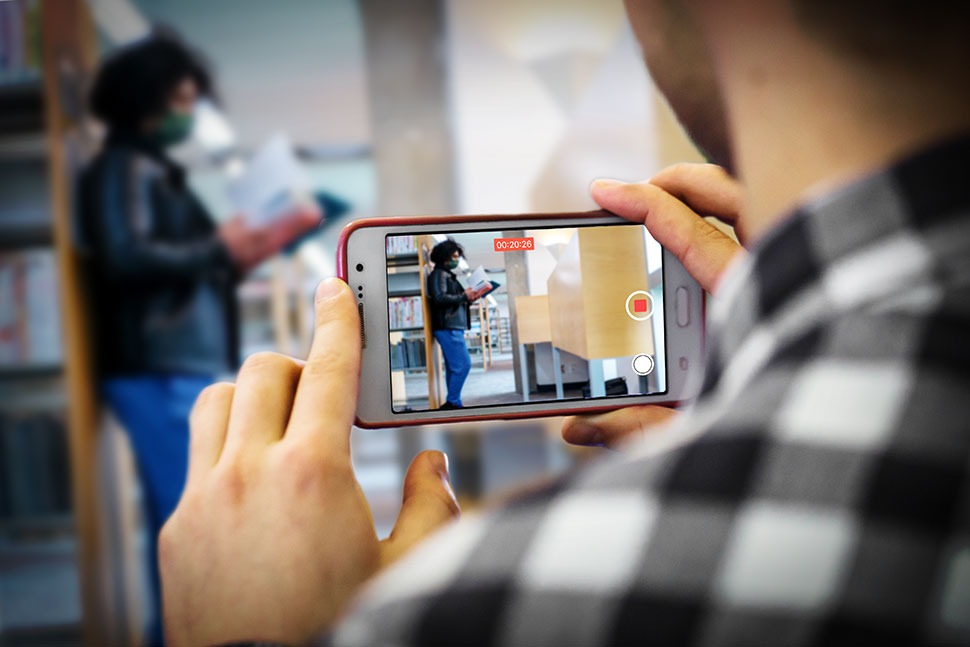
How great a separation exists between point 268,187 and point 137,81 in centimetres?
39

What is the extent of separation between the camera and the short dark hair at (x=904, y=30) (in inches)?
8.3

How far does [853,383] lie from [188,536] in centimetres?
33

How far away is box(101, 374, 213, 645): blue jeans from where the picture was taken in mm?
1531

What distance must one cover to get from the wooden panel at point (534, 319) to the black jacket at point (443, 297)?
6 cm

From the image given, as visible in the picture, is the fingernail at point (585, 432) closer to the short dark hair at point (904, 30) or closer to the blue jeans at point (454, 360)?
the blue jeans at point (454, 360)

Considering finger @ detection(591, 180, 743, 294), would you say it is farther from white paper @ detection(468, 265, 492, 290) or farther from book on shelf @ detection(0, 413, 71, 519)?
book on shelf @ detection(0, 413, 71, 519)

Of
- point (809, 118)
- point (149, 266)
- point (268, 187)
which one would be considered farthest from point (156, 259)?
point (809, 118)

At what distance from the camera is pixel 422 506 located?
0.41 m

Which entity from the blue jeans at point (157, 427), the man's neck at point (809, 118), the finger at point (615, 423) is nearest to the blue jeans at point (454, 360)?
the finger at point (615, 423)

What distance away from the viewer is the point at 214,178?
1840 mm

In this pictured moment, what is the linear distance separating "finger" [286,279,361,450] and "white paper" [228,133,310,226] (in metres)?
1.35

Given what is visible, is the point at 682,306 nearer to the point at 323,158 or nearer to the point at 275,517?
the point at 275,517

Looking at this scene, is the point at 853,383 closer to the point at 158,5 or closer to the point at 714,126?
the point at 714,126
